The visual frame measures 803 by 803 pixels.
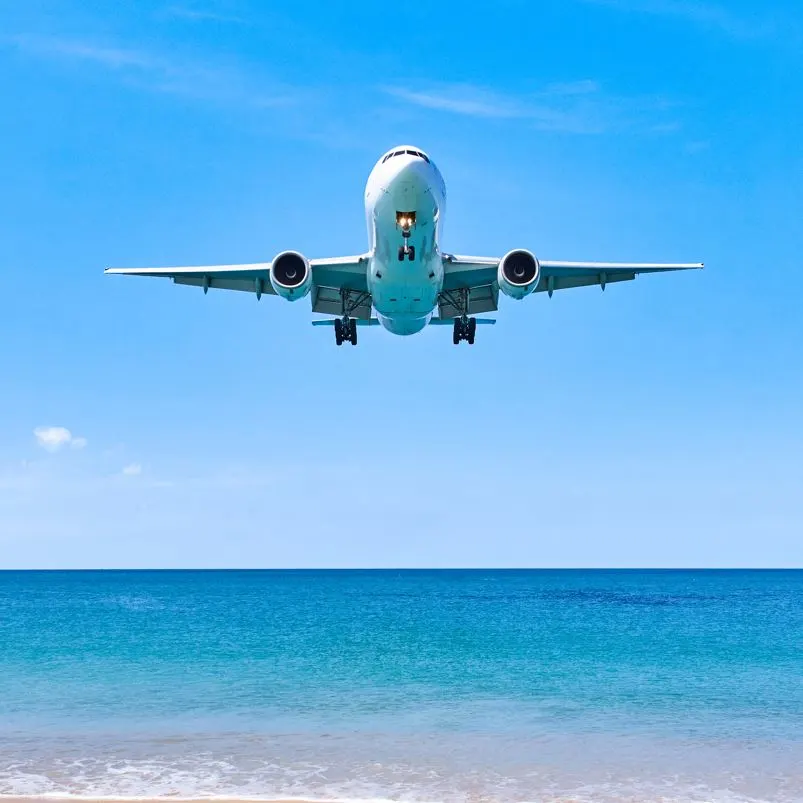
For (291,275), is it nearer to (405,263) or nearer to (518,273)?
(405,263)

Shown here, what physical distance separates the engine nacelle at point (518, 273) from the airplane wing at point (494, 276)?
3.72ft

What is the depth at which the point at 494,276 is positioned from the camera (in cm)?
2950

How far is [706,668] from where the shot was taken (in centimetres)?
4762

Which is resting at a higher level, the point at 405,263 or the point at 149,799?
the point at 405,263

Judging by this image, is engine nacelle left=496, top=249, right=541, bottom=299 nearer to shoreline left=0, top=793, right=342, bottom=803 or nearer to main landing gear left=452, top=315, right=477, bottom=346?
main landing gear left=452, top=315, right=477, bottom=346

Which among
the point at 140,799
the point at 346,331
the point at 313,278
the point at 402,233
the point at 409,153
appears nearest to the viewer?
the point at 140,799

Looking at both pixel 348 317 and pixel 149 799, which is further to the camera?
pixel 348 317

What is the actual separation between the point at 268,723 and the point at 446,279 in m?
16.0

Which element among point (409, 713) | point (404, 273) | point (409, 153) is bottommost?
point (409, 713)

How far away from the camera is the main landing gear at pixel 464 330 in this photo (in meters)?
32.4

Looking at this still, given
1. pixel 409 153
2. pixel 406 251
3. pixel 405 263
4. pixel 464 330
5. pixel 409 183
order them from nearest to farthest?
pixel 409 183 → pixel 409 153 → pixel 406 251 → pixel 405 263 → pixel 464 330

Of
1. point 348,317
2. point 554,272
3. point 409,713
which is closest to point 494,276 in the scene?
point 554,272

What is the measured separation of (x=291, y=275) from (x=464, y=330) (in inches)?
332

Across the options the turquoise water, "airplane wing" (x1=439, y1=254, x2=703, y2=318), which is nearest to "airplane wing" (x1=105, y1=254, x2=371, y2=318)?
"airplane wing" (x1=439, y1=254, x2=703, y2=318)
